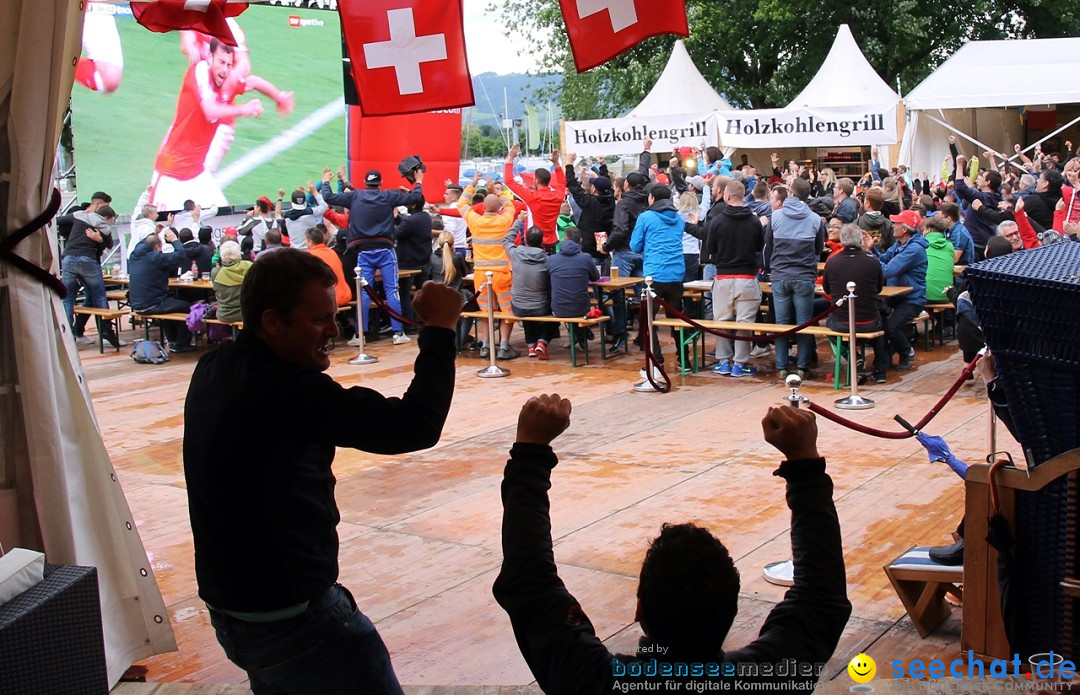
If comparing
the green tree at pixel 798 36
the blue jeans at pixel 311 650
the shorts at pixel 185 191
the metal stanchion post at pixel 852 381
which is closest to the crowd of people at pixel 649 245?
the metal stanchion post at pixel 852 381

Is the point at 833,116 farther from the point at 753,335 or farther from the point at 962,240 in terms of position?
the point at 753,335

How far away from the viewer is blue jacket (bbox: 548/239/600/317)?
11.8 metres

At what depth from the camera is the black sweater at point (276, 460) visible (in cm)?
263

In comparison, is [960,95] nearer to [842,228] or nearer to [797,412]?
[842,228]

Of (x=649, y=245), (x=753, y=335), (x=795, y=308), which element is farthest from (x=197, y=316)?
(x=795, y=308)

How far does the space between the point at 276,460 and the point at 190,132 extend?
20043 millimetres

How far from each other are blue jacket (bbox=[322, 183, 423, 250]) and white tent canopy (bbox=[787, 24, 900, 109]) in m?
11.8

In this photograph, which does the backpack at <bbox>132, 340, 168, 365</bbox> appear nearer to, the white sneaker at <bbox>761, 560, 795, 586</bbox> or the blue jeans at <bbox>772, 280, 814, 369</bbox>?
the blue jeans at <bbox>772, 280, 814, 369</bbox>

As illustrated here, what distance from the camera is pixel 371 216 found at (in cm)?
1337

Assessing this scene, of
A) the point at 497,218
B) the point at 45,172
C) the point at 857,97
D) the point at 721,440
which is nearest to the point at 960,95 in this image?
the point at 857,97

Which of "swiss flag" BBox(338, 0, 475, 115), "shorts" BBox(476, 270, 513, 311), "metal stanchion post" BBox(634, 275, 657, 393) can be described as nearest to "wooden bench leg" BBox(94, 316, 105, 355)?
"shorts" BBox(476, 270, 513, 311)

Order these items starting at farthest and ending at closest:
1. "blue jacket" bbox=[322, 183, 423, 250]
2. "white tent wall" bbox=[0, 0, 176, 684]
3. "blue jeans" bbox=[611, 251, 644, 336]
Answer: "blue jacket" bbox=[322, 183, 423, 250] → "blue jeans" bbox=[611, 251, 644, 336] → "white tent wall" bbox=[0, 0, 176, 684]

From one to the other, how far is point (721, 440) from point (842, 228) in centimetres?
277

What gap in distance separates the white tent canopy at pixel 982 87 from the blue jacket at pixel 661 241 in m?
13.0
